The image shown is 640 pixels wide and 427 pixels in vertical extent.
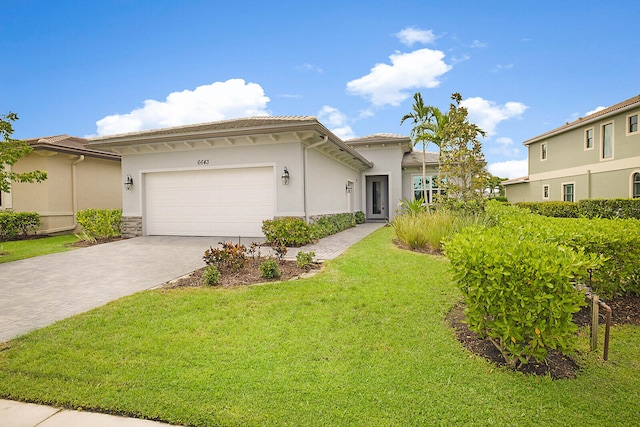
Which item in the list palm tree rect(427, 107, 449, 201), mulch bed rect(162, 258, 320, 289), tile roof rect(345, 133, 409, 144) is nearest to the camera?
mulch bed rect(162, 258, 320, 289)

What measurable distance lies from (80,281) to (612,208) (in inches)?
697

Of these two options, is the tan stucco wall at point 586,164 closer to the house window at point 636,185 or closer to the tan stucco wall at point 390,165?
the house window at point 636,185

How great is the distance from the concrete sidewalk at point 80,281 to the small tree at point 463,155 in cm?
573

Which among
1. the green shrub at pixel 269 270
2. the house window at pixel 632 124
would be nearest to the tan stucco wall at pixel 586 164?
the house window at pixel 632 124

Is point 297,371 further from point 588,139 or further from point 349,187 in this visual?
point 588,139

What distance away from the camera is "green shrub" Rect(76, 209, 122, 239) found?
37.0ft

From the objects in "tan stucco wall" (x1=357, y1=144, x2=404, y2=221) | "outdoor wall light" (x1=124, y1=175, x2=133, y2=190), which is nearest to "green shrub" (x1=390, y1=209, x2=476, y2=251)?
"tan stucco wall" (x1=357, y1=144, x2=404, y2=221)

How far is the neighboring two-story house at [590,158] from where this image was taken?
50.3 feet

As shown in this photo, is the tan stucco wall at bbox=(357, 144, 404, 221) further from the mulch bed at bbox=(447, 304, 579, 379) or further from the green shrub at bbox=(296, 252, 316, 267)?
the mulch bed at bbox=(447, 304, 579, 379)

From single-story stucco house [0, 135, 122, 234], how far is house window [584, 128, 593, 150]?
2418cm

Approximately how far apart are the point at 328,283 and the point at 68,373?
3431 millimetres

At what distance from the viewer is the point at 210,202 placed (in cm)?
1153

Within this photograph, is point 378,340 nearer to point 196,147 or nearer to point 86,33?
point 196,147

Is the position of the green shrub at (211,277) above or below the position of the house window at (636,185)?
below
